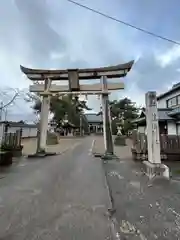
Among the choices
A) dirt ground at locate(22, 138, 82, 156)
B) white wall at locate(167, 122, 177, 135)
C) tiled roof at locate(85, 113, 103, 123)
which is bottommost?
dirt ground at locate(22, 138, 82, 156)

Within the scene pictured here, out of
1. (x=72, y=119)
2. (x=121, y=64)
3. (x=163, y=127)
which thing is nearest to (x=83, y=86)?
(x=121, y=64)

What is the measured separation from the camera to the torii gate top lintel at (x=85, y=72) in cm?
1584

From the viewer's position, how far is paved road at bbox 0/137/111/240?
376cm

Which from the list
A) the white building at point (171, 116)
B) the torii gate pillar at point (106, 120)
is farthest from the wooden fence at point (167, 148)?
the white building at point (171, 116)

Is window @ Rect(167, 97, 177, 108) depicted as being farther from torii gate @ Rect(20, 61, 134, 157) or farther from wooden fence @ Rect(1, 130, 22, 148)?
wooden fence @ Rect(1, 130, 22, 148)

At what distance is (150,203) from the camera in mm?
5523

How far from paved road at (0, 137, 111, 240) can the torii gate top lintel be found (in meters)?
9.34

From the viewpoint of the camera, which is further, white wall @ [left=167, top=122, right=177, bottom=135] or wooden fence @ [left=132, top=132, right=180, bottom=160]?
white wall @ [left=167, top=122, right=177, bottom=135]

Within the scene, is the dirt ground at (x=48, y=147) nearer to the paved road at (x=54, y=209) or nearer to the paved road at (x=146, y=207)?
the paved road at (x=54, y=209)

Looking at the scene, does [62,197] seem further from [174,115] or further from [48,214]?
[174,115]

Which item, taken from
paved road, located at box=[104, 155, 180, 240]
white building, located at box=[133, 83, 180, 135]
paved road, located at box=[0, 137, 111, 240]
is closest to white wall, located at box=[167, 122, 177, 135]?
white building, located at box=[133, 83, 180, 135]

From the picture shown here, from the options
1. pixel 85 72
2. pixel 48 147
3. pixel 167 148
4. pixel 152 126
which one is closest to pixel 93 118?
pixel 48 147

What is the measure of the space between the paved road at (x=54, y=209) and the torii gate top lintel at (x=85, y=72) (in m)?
9.34

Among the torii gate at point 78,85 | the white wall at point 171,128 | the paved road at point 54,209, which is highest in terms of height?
Answer: the torii gate at point 78,85
